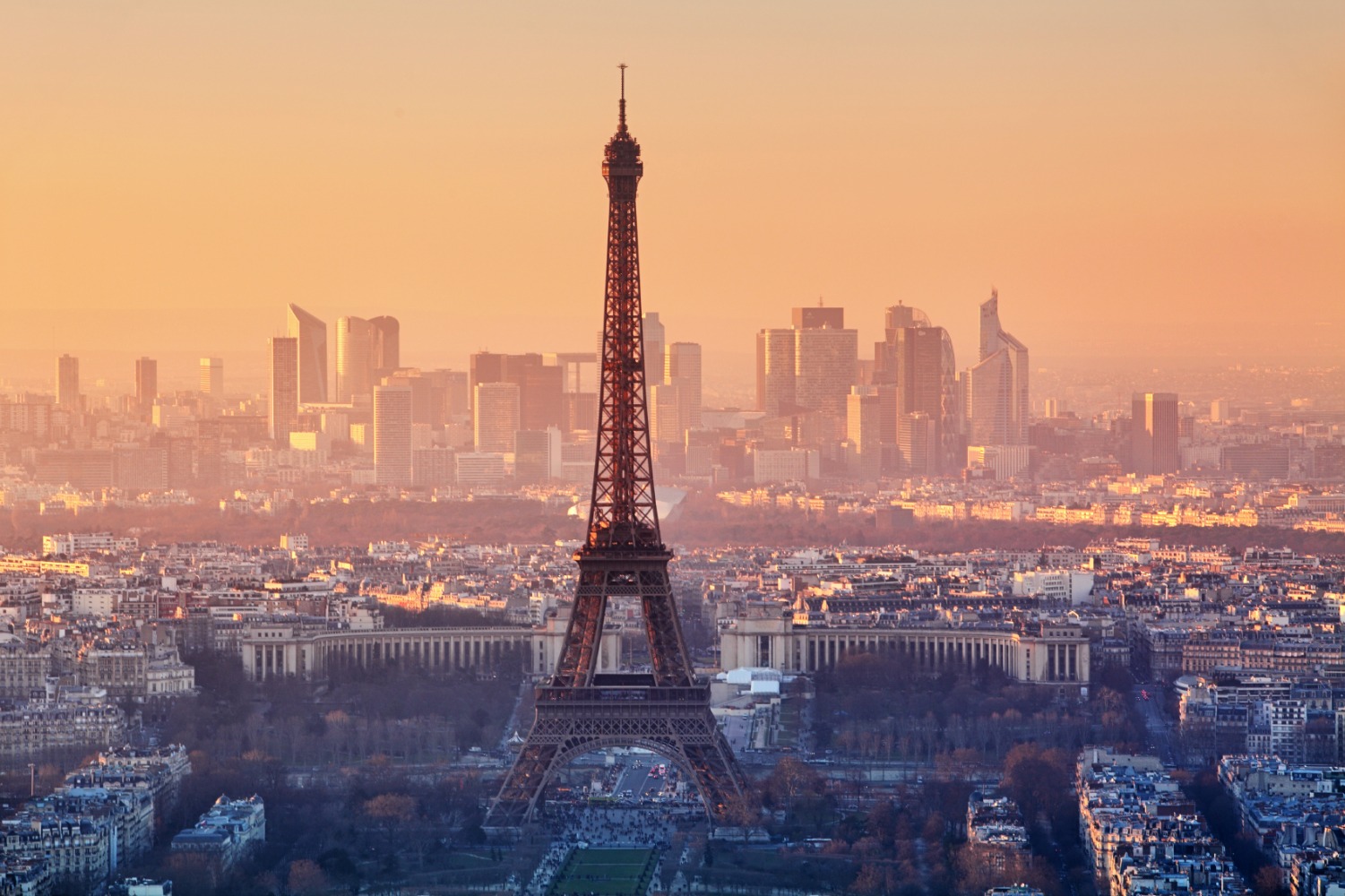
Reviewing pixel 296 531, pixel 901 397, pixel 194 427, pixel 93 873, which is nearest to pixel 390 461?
pixel 194 427

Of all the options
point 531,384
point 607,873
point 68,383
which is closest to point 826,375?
point 531,384

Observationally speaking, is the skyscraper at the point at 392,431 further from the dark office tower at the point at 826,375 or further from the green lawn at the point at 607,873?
the green lawn at the point at 607,873

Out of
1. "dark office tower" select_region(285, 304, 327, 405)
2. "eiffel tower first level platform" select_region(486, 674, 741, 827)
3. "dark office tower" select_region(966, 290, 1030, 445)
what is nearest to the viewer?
"eiffel tower first level platform" select_region(486, 674, 741, 827)

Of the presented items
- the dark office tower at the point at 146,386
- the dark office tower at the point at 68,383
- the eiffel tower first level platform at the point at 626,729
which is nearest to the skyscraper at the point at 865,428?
the dark office tower at the point at 146,386

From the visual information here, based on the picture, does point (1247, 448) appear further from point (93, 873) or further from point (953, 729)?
point (93, 873)

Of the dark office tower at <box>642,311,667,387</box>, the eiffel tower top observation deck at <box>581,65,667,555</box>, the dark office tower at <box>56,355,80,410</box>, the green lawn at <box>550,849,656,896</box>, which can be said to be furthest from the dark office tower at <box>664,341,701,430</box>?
the green lawn at <box>550,849,656,896</box>

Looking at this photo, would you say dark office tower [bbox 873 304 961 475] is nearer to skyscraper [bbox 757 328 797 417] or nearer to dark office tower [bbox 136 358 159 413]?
skyscraper [bbox 757 328 797 417]

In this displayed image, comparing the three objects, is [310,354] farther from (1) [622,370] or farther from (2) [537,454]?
(1) [622,370]
